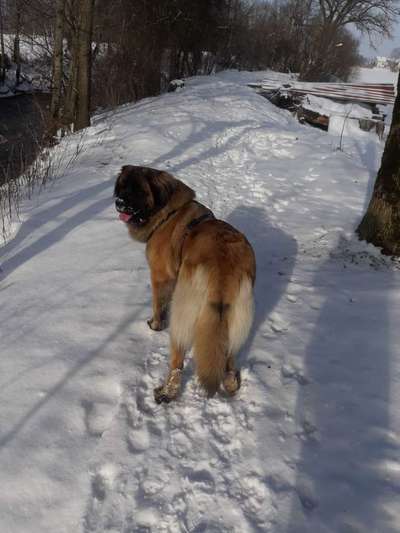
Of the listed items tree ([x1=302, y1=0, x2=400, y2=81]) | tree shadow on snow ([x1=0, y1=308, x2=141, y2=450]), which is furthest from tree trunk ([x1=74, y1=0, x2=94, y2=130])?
tree ([x1=302, y1=0, x2=400, y2=81])

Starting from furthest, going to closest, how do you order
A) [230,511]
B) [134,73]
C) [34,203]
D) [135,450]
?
[134,73] → [34,203] → [135,450] → [230,511]

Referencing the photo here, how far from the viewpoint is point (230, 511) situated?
184 cm

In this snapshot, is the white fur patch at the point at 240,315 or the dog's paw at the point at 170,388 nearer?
the white fur patch at the point at 240,315

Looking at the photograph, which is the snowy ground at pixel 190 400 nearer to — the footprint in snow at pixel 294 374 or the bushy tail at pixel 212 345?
the footprint in snow at pixel 294 374

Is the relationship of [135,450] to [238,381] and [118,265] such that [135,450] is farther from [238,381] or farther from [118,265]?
[118,265]

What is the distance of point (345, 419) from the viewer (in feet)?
7.55

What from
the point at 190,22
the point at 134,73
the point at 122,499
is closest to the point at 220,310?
the point at 122,499

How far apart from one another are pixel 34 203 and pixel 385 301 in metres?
4.85

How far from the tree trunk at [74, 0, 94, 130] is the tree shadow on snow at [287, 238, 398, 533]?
28.7 feet

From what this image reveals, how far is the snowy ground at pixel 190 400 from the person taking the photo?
6.06 ft

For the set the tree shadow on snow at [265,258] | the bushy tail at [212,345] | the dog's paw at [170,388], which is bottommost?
the dog's paw at [170,388]

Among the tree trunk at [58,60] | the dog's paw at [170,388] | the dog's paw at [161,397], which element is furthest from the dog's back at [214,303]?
the tree trunk at [58,60]

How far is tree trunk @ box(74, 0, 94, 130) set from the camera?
895 cm

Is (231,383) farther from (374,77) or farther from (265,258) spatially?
(374,77)
